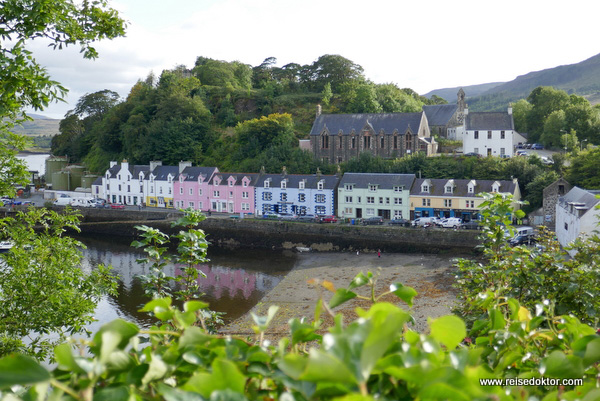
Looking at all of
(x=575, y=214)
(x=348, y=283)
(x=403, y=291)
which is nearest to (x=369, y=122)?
(x=575, y=214)

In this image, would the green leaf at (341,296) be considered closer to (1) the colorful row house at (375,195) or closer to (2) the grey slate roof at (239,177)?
(1) the colorful row house at (375,195)

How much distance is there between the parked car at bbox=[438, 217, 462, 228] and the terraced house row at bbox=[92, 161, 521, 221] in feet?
5.75

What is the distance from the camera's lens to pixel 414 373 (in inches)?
62.1

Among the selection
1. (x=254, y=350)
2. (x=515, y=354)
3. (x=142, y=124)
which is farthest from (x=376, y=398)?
(x=142, y=124)

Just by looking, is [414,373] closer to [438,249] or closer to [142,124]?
[438,249]

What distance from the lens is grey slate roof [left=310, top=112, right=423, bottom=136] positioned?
156 feet

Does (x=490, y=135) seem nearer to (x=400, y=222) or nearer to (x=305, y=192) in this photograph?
(x=400, y=222)

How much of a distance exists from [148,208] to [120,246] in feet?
33.7

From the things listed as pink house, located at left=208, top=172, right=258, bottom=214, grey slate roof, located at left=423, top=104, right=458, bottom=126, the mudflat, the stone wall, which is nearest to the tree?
the mudflat

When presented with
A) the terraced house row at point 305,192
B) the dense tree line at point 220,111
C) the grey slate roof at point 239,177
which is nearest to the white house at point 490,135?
the terraced house row at point 305,192

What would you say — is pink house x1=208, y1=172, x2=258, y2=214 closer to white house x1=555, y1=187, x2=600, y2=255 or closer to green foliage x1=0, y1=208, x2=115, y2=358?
white house x1=555, y1=187, x2=600, y2=255

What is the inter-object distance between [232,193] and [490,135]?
22854mm

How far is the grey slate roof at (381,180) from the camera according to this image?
38.1 m

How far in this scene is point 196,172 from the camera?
46719 millimetres
